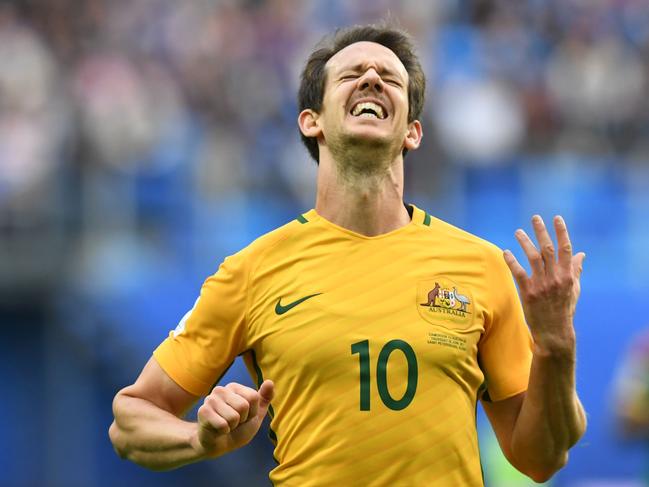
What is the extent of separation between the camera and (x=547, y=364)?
4543mm

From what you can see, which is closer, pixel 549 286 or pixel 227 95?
pixel 549 286

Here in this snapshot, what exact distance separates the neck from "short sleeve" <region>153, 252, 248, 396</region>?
1.37ft

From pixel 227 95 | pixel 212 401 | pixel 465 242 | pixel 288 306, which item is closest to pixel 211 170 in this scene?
pixel 227 95

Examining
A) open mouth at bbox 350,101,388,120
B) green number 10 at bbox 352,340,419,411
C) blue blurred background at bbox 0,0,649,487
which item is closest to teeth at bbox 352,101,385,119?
open mouth at bbox 350,101,388,120

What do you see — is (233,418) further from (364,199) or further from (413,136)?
(413,136)

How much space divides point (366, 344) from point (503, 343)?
1.81 feet

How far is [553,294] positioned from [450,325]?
39 centimetres

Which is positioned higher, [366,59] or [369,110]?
[366,59]

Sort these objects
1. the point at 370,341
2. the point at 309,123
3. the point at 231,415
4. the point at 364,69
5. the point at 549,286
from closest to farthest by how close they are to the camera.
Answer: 1. the point at 231,415
2. the point at 549,286
3. the point at 370,341
4. the point at 364,69
5. the point at 309,123

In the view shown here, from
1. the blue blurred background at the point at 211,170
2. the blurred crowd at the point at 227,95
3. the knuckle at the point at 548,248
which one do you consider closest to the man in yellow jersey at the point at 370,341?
the knuckle at the point at 548,248

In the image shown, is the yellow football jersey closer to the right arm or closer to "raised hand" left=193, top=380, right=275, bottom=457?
the right arm

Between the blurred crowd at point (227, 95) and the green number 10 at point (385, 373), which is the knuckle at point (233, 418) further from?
the blurred crowd at point (227, 95)

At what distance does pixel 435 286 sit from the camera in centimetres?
471

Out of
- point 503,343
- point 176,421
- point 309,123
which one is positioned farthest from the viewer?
point 309,123
